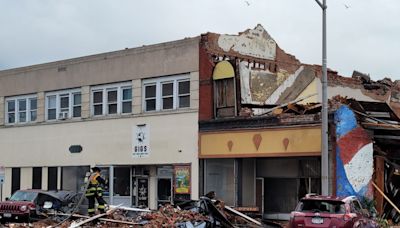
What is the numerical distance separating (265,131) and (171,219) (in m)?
6.24

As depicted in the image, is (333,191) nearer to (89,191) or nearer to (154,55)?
(89,191)

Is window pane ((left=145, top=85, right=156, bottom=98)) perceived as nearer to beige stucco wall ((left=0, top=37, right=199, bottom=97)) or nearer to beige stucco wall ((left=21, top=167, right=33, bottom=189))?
beige stucco wall ((left=0, top=37, right=199, bottom=97))

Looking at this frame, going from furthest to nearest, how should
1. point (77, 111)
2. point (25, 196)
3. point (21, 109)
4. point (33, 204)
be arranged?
point (21, 109), point (77, 111), point (25, 196), point (33, 204)

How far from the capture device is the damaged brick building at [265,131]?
79.0 feet

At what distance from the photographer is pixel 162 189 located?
30.5 metres

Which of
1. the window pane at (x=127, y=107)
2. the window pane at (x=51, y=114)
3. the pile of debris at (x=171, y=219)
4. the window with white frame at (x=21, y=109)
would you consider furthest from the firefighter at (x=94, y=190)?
the window with white frame at (x=21, y=109)

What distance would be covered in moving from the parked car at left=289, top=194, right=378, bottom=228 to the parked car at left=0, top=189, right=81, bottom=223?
10.5 metres

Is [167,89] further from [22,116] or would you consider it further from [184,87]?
[22,116]

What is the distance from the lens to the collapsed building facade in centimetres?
2473

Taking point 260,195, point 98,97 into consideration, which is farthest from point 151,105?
point 260,195

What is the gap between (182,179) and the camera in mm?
29078

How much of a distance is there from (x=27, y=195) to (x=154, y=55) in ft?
29.1

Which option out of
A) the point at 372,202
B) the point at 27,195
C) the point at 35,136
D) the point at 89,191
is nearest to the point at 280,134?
the point at 372,202

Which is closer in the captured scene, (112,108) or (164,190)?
(164,190)
